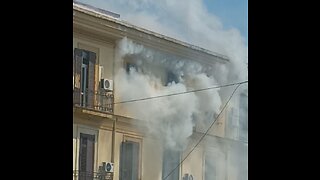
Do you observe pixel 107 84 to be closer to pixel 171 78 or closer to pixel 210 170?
pixel 171 78

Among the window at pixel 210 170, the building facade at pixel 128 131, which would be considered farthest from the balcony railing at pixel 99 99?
the window at pixel 210 170

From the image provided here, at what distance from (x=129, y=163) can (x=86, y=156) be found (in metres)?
0.11

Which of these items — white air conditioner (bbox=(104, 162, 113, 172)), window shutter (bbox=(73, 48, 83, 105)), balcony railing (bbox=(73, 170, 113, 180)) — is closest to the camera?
window shutter (bbox=(73, 48, 83, 105))

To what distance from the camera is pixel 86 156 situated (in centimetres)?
105

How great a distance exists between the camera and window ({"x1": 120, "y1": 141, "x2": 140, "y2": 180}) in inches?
43.8

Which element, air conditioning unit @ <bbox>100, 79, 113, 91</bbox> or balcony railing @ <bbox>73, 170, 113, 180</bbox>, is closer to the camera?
balcony railing @ <bbox>73, 170, 113, 180</bbox>

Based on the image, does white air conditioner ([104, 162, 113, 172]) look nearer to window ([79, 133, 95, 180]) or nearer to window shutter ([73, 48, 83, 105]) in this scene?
window ([79, 133, 95, 180])

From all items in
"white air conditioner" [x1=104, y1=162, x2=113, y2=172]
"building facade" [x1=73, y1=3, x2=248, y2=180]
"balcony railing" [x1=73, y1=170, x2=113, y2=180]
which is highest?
"building facade" [x1=73, y1=3, x2=248, y2=180]


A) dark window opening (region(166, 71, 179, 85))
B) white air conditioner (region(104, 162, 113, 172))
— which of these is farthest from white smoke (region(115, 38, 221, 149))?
white air conditioner (region(104, 162, 113, 172))

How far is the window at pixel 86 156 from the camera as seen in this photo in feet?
3.16

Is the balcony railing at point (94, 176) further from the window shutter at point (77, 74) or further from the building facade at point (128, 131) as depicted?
the window shutter at point (77, 74)

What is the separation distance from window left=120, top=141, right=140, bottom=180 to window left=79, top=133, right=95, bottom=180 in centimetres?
7

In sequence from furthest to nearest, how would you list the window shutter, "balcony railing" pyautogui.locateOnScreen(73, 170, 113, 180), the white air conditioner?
the white air conditioner < "balcony railing" pyautogui.locateOnScreen(73, 170, 113, 180) < the window shutter
